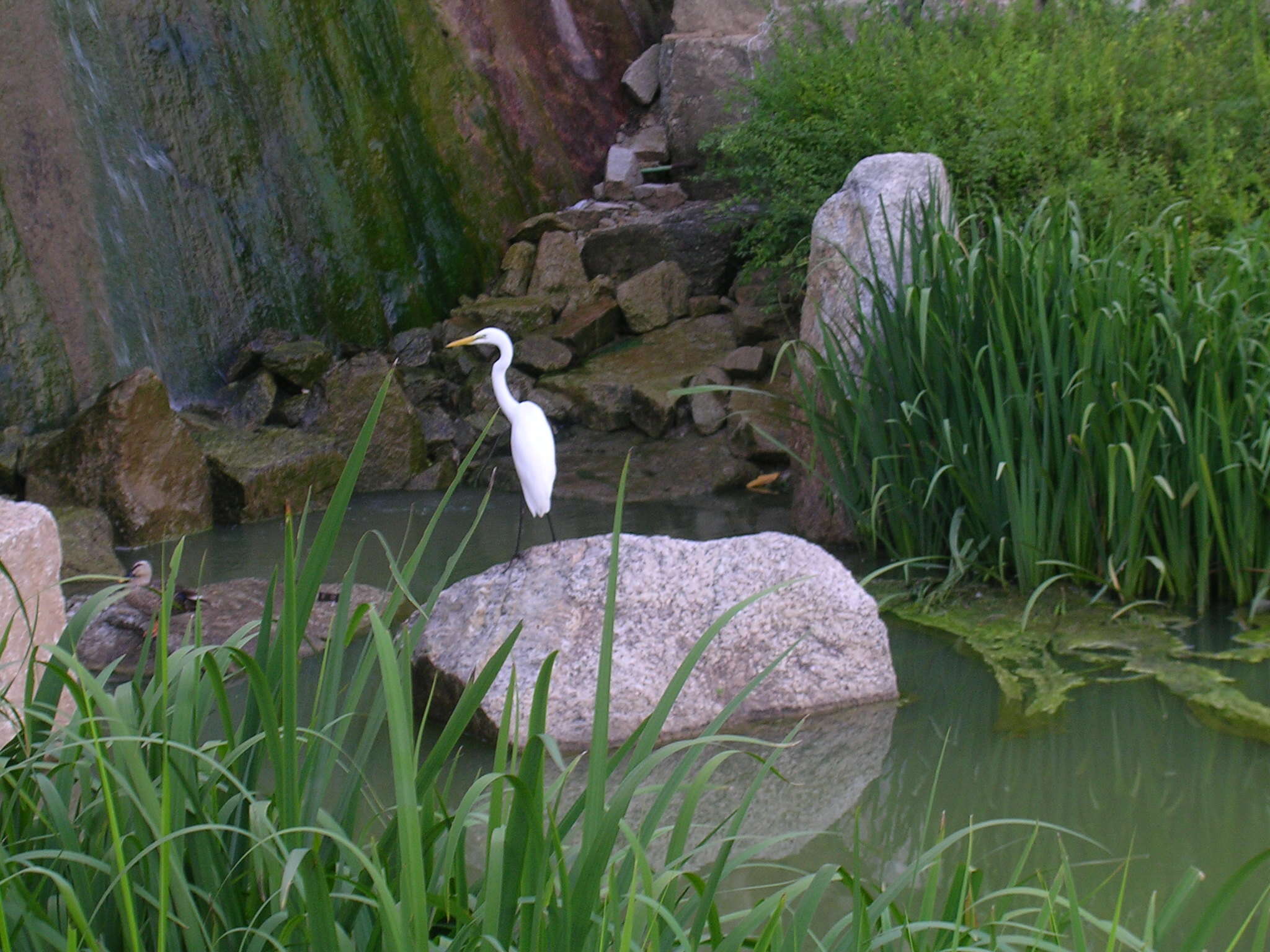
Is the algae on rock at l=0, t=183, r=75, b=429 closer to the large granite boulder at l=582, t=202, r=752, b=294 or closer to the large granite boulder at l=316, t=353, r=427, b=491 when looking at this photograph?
the large granite boulder at l=316, t=353, r=427, b=491

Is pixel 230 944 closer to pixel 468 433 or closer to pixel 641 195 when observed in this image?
pixel 468 433

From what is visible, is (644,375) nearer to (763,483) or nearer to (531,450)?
(763,483)

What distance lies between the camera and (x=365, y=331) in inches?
346

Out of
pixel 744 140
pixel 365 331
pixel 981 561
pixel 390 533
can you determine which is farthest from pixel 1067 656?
pixel 365 331

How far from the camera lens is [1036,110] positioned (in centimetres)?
581

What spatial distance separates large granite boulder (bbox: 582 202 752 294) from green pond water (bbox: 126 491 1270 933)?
5.43 metres

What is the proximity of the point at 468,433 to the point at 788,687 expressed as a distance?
4.67 m

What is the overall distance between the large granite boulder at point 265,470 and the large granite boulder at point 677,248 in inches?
124

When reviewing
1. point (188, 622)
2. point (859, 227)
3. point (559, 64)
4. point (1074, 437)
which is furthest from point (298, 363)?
point (559, 64)

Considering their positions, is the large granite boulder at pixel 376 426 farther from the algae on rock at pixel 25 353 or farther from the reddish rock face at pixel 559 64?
the reddish rock face at pixel 559 64

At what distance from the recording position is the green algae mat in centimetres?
321

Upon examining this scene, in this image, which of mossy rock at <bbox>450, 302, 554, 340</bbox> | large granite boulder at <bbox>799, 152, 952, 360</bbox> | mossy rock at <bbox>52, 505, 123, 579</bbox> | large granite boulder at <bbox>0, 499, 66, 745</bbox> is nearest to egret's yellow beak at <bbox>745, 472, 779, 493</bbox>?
large granite boulder at <bbox>799, 152, 952, 360</bbox>

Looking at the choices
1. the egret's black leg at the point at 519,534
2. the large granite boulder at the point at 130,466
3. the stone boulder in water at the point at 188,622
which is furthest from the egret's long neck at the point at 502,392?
the large granite boulder at the point at 130,466

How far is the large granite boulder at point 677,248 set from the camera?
349 inches
